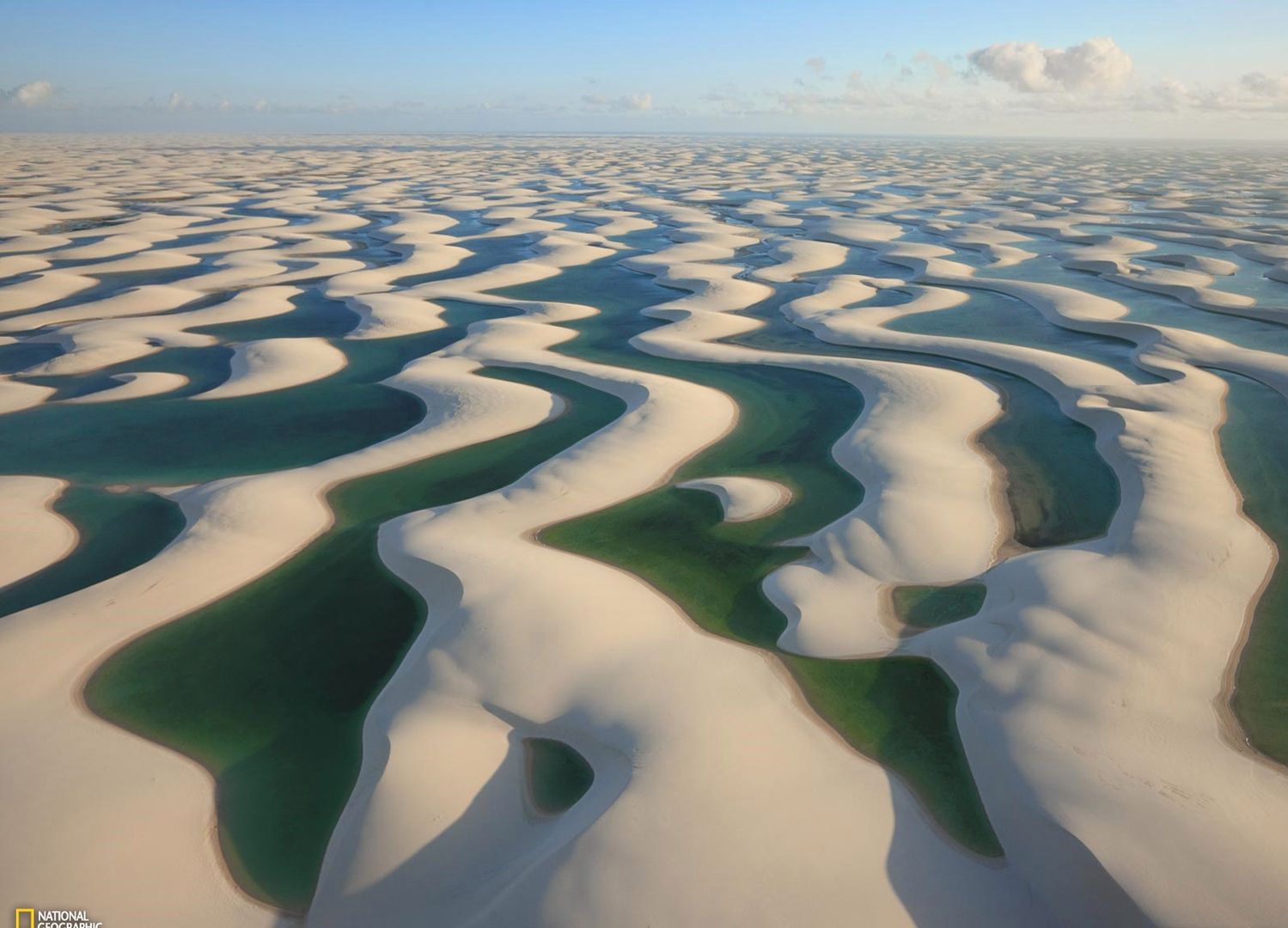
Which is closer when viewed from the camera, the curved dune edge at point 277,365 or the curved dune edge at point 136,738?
the curved dune edge at point 136,738

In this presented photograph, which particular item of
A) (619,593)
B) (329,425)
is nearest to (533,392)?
(329,425)

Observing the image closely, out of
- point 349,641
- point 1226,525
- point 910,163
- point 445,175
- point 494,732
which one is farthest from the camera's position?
point 910,163

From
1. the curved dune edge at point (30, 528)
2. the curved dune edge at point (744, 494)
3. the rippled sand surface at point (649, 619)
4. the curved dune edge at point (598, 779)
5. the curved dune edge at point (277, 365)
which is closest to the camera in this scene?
the curved dune edge at point (598, 779)

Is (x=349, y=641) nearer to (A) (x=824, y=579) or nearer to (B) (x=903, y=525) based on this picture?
Result: (A) (x=824, y=579)

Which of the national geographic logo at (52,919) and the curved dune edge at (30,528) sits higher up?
the national geographic logo at (52,919)

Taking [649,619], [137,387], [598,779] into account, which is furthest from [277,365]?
[598,779]

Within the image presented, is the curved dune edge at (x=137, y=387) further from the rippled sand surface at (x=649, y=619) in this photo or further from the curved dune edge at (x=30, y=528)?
the curved dune edge at (x=30, y=528)

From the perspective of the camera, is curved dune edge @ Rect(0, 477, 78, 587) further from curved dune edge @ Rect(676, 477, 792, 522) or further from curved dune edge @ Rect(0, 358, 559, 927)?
curved dune edge @ Rect(676, 477, 792, 522)

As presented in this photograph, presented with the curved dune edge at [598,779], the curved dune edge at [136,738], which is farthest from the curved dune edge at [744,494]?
the curved dune edge at [136,738]

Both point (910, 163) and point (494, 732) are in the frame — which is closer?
point (494, 732)
